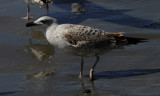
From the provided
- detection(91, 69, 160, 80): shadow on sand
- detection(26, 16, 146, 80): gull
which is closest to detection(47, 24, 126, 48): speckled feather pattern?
detection(26, 16, 146, 80): gull

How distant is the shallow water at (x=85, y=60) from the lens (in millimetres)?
7371

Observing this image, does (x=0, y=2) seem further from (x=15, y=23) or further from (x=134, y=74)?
(x=134, y=74)

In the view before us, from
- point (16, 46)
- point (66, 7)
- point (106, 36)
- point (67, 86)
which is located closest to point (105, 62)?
point (106, 36)

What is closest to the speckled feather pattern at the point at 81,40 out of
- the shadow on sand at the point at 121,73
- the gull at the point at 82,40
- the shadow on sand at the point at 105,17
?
the gull at the point at 82,40

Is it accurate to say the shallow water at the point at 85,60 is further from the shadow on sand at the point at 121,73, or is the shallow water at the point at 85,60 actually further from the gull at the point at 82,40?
the gull at the point at 82,40

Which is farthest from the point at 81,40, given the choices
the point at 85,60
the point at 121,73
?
the point at 85,60

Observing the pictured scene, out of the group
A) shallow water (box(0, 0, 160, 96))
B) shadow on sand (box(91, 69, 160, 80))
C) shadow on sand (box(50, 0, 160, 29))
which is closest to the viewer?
shallow water (box(0, 0, 160, 96))

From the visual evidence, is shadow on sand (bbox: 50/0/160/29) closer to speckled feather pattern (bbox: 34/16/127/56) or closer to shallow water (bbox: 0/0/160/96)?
shallow water (bbox: 0/0/160/96)

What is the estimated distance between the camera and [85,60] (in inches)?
350

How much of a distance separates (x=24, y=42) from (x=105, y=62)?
2.48 metres

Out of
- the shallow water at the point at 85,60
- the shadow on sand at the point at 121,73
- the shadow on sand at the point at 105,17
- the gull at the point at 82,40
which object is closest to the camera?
the shallow water at the point at 85,60

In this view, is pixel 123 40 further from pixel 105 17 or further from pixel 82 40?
pixel 105 17

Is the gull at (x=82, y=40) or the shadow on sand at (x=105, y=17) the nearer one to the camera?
the gull at (x=82, y=40)

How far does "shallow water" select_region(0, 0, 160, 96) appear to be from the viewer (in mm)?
7371
